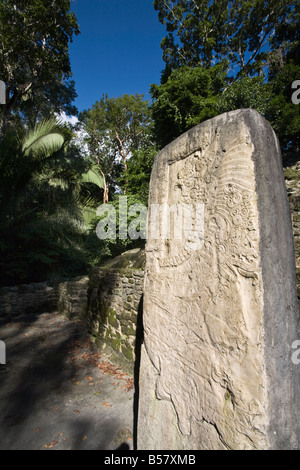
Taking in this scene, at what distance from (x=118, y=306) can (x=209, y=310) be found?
2.90m

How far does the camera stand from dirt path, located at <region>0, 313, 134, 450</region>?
2.43 m

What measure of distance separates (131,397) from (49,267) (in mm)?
8086

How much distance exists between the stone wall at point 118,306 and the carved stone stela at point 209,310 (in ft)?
5.71

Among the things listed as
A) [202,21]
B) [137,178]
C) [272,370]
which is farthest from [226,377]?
[202,21]

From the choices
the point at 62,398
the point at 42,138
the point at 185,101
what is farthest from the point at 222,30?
the point at 62,398

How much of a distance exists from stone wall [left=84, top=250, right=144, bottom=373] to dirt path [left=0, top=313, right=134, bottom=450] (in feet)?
0.79

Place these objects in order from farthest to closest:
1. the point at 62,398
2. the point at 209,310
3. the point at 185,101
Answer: the point at 185,101, the point at 62,398, the point at 209,310

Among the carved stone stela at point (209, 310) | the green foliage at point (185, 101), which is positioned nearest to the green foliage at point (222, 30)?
the green foliage at point (185, 101)

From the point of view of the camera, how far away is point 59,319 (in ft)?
23.1

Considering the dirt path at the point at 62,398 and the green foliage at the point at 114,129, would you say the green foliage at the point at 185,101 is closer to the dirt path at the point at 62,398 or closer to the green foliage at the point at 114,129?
the green foliage at the point at 114,129

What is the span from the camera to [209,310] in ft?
5.21

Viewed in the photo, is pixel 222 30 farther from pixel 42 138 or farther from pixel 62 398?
pixel 62 398

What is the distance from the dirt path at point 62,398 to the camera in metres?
2.43

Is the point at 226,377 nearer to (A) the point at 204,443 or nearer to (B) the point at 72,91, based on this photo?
(A) the point at 204,443
